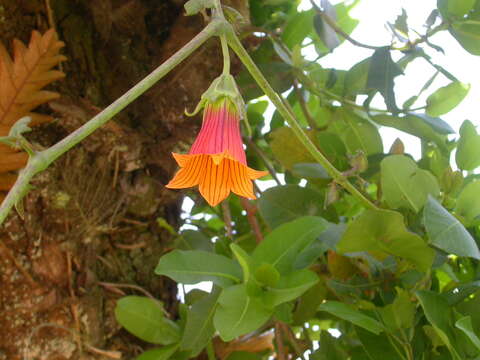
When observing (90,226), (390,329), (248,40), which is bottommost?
(390,329)

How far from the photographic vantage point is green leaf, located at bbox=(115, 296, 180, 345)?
806 millimetres

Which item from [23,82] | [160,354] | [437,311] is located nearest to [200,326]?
[160,354]

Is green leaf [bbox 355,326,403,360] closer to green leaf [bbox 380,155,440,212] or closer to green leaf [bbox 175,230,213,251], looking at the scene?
green leaf [bbox 380,155,440,212]

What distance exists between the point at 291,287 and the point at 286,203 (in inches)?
7.0

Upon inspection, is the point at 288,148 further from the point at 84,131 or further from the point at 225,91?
the point at 84,131

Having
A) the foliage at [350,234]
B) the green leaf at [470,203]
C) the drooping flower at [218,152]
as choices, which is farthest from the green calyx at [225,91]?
the green leaf at [470,203]

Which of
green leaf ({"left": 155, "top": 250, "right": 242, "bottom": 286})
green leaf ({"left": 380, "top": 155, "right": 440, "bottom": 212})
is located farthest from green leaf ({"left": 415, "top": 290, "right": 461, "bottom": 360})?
green leaf ({"left": 155, "top": 250, "right": 242, "bottom": 286})

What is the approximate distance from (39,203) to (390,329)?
20.9 inches

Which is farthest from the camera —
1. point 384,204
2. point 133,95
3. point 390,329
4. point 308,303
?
point 308,303

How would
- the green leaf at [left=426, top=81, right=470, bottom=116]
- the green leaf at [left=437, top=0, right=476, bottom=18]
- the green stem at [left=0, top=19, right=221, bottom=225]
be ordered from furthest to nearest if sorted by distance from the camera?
the green leaf at [left=426, top=81, right=470, bottom=116]
the green leaf at [left=437, top=0, right=476, bottom=18]
the green stem at [left=0, top=19, right=221, bottom=225]

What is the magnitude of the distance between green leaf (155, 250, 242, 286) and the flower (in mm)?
81

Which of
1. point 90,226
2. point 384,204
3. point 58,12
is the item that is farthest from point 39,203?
point 384,204

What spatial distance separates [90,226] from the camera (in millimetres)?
878

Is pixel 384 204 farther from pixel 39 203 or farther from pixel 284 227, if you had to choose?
pixel 39 203
